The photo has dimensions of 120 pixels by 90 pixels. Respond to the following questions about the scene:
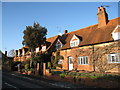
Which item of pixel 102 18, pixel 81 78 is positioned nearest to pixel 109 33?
pixel 102 18

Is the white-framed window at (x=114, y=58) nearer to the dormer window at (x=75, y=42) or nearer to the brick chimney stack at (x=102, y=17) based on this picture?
the dormer window at (x=75, y=42)

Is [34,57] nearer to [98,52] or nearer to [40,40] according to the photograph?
[40,40]

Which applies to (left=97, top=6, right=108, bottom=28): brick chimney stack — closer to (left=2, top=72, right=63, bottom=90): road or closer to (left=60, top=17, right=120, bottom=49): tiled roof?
(left=60, top=17, right=120, bottom=49): tiled roof

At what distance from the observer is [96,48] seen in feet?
71.8

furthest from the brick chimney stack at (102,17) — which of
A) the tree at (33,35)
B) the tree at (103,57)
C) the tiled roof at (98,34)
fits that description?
the tree at (33,35)

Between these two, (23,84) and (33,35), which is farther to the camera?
(33,35)

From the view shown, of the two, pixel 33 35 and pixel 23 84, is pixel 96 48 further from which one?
pixel 33 35

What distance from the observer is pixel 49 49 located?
107 feet

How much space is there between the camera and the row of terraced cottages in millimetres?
19719

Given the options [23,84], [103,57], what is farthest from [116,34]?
[23,84]

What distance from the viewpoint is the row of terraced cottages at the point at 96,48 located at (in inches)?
776

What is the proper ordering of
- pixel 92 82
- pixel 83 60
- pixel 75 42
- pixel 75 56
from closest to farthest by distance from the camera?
pixel 92 82 → pixel 83 60 → pixel 75 56 → pixel 75 42

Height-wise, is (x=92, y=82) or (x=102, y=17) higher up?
(x=102, y=17)

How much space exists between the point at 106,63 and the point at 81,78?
780 cm
